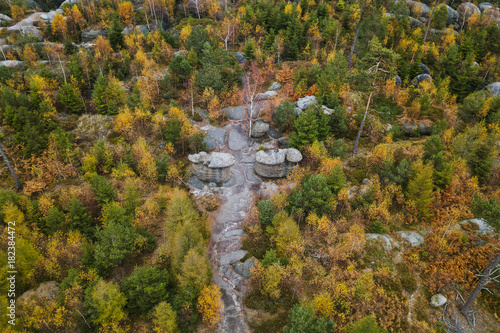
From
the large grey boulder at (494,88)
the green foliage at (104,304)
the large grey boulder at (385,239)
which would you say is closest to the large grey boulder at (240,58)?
the large grey boulder at (385,239)

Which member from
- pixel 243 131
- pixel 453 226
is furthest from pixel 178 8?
pixel 453 226

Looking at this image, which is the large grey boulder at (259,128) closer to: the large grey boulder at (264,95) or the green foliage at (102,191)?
the large grey boulder at (264,95)

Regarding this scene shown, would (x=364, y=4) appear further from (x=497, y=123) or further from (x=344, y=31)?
(x=497, y=123)

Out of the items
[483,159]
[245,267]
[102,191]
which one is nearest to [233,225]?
[245,267]

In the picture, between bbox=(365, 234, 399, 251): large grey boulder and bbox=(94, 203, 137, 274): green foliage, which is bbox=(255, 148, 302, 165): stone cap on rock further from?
bbox=(94, 203, 137, 274): green foliage

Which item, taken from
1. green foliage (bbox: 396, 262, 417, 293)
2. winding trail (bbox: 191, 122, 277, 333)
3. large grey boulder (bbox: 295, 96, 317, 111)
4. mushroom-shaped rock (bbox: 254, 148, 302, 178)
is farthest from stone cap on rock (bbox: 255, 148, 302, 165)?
green foliage (bbox: 396, 262, 417, 293)

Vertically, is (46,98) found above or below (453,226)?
above
